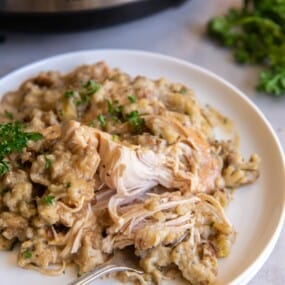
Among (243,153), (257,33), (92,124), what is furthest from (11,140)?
(257,33)

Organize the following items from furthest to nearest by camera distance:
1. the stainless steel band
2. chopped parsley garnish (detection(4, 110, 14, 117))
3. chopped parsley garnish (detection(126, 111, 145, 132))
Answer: the stainless steel band
chopped parsley garnish (detection(4, 110, 14, 117))
chopped parsley garnish (detection(126, 111, 145, 132))

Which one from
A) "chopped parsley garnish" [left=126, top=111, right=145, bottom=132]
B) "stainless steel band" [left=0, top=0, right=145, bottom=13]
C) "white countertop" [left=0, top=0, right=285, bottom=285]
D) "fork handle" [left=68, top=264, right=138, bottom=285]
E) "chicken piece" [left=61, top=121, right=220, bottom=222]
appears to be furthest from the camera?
"white countertop" [left=0, top=0, right=285, bottom=285]

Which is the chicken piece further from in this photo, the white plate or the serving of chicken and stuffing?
the white plate

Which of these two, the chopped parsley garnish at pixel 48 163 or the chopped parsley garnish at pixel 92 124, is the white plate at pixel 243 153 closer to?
the chopped parsley garnish at pixel 48 163

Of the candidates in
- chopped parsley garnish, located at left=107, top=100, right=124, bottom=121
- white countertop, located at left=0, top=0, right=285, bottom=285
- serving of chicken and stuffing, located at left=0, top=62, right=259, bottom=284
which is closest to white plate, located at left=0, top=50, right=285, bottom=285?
serving of chicken and stuffing, located at left=0, top=62, right=259, bottom=284

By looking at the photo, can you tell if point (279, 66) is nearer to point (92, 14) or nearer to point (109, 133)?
point (92, 14)

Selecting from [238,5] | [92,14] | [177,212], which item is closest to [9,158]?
[177,212]
